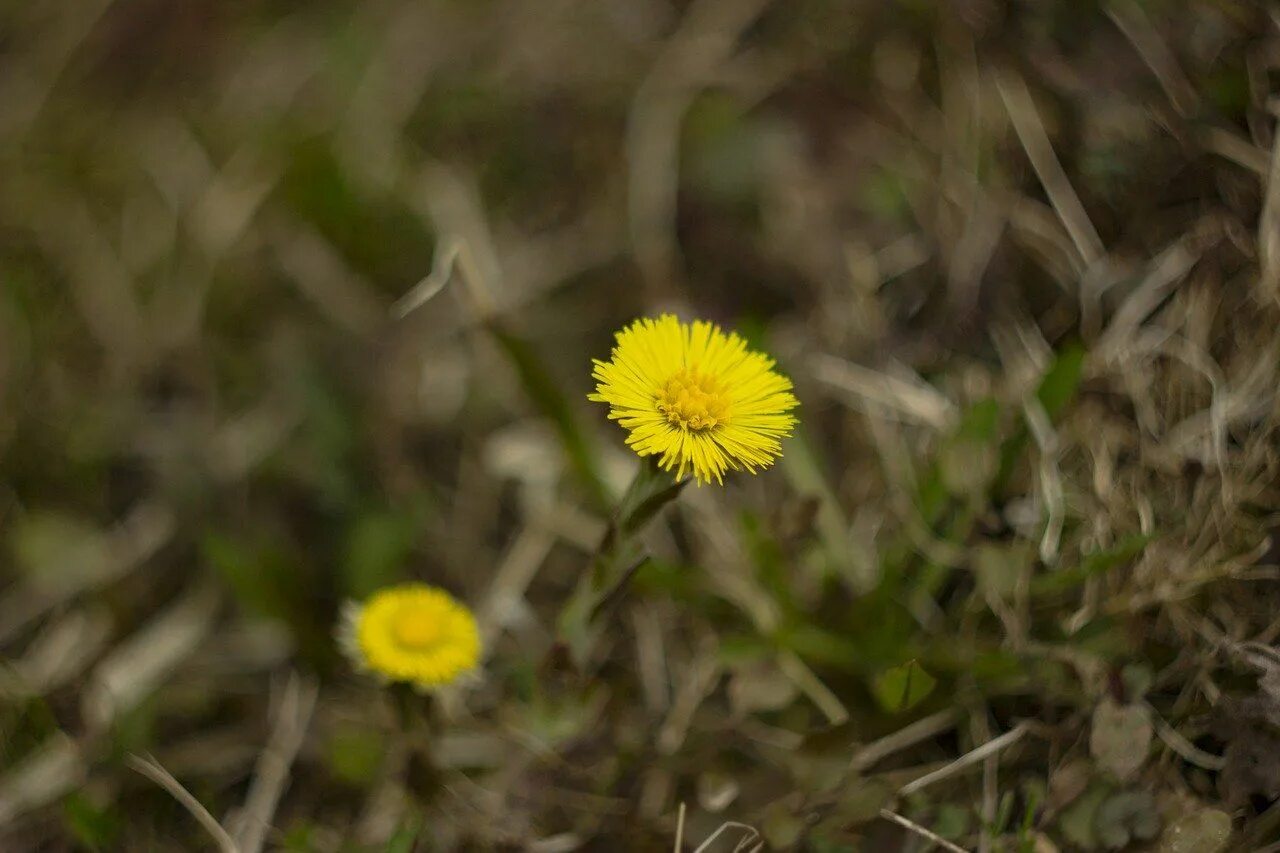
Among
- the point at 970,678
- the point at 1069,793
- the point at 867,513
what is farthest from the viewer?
the point at 867,513

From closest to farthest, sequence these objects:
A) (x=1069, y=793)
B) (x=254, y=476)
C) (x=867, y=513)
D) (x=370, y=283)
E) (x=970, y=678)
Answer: (x=1069, y=793) → (x=970, y=678) → (x=867, y=513) → (x=254, y=476) → (x=370, y=283)

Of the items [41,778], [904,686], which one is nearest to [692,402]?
[904,686]

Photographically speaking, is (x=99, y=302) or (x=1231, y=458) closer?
(x=1231, y=458)

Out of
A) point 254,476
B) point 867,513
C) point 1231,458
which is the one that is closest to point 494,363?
point 254,476

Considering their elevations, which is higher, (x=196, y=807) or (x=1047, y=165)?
(x=1047, y=165)

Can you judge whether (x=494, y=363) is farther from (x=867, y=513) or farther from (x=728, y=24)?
(x=728, y=24)

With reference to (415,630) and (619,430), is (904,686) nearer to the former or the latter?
(415,630)

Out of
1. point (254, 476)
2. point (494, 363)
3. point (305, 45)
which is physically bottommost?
point (254, 476)

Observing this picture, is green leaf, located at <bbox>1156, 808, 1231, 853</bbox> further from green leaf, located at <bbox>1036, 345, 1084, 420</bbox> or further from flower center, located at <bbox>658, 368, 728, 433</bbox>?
flower center, located at <bbox>658, 368, 728, 433</bbox>
